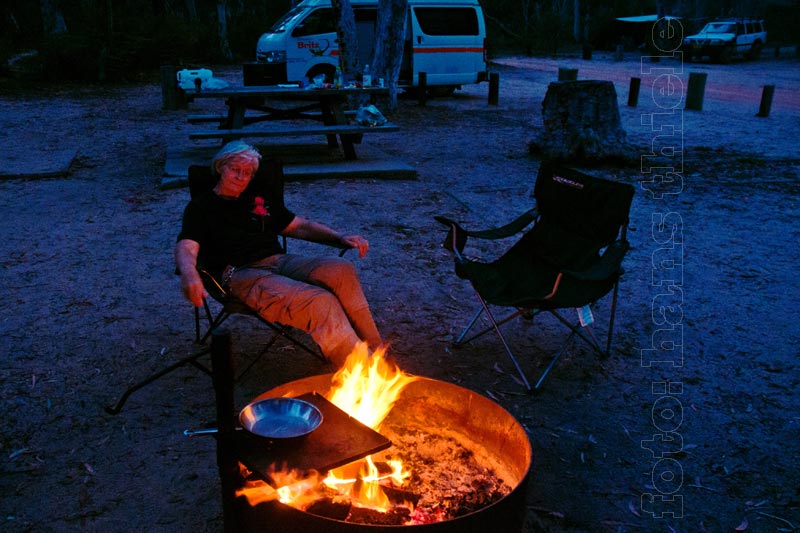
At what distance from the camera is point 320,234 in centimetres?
375

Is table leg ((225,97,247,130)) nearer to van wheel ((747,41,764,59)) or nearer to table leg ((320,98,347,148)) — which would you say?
table leg ((320,98,347,148))

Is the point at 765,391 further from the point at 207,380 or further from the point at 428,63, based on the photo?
the point at 428,63

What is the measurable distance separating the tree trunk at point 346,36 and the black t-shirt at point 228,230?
29.1ft

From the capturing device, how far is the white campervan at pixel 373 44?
13758mm

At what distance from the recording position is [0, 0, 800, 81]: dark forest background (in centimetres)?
1733

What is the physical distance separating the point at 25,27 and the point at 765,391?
31795 mm

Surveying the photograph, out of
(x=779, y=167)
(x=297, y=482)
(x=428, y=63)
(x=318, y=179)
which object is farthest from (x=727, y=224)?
(x=428, y=63)

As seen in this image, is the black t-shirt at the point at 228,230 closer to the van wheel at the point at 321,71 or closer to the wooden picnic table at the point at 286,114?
the wooden picnic table at the point at 286,114

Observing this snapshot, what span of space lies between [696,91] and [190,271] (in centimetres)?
1293

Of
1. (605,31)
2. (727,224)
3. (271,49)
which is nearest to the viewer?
(727,224)

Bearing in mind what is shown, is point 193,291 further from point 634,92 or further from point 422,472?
point 634,92

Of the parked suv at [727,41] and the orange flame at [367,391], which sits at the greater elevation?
the parked suv at [727,41]

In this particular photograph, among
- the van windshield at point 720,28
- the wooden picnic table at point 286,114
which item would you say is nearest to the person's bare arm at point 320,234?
the wooden picnic table at point 286,114

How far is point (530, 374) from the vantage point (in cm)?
367
